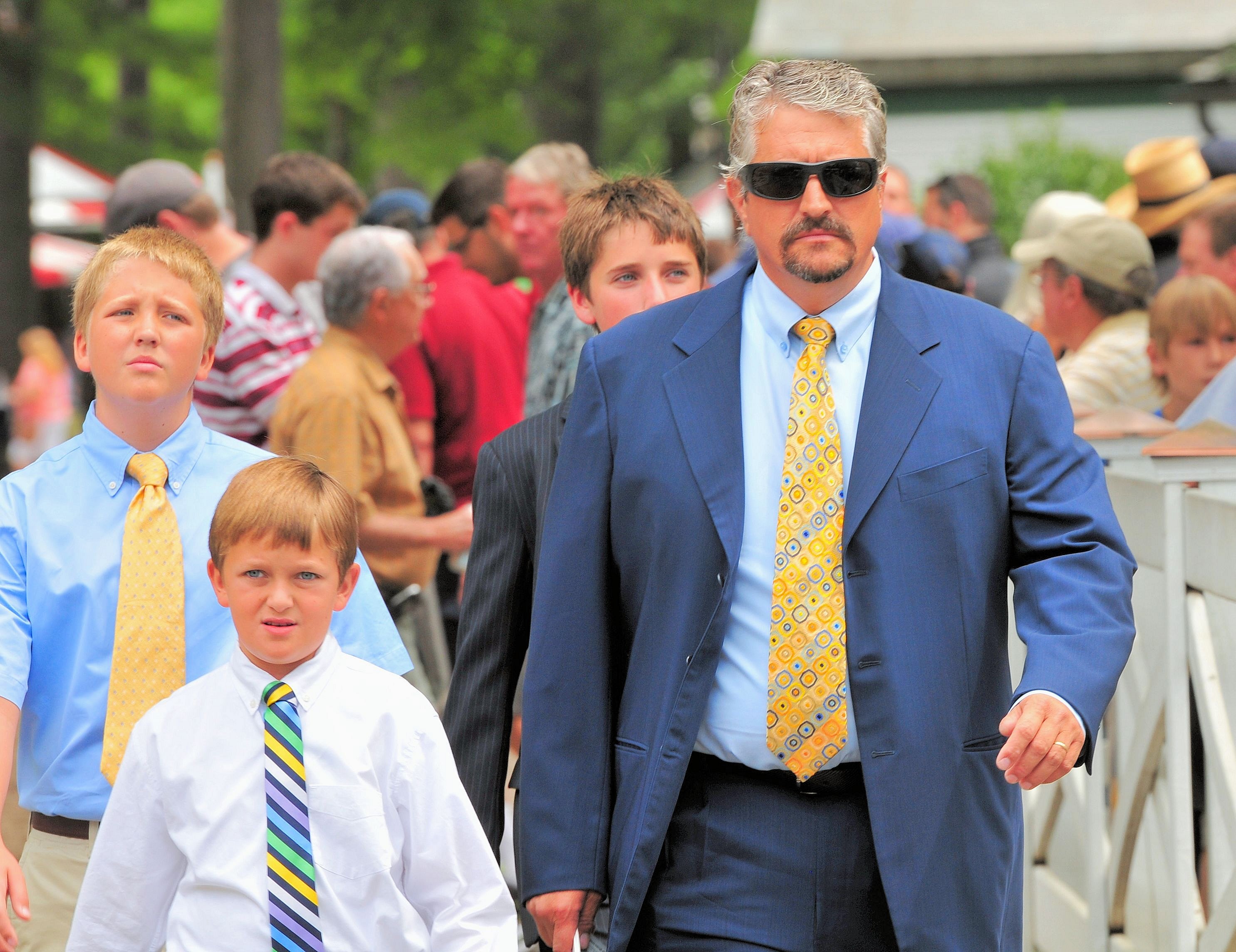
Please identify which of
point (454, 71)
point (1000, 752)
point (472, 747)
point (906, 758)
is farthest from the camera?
point (454, 71)

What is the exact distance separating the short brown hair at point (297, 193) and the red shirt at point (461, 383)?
2.56 feet

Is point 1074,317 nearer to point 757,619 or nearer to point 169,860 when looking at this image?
point 757,619

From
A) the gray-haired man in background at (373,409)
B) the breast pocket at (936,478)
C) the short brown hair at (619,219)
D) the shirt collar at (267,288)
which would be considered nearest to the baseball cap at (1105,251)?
the gray-haired man in background at (373,409)

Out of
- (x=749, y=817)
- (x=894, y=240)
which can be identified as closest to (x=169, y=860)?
(x=749, y=817)

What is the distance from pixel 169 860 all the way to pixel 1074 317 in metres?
4.54

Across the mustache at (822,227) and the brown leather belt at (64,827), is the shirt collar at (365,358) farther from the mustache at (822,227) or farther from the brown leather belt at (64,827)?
the mustache at (822,227)

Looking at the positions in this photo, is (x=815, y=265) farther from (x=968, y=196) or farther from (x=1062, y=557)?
(x=968, y=196)

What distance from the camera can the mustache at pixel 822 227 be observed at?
3.08m

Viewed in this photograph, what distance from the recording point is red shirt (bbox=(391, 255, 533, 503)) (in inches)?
285

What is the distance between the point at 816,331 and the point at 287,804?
4.10 feet

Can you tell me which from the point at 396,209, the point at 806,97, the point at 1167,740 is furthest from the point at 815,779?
the point at 396,209

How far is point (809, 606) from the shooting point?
9.83 feet

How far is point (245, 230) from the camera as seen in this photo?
13141mm

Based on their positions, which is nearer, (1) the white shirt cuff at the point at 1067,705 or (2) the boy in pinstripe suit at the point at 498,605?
(1) the white shirt cuff at the point at 1067,705
